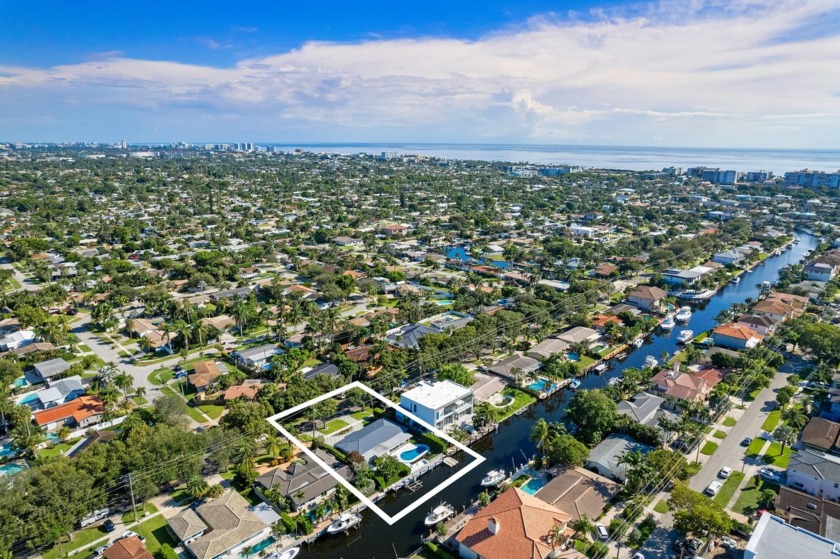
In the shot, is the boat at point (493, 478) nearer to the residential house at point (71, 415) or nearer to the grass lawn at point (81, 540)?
the grass lawn at point (81, 540)

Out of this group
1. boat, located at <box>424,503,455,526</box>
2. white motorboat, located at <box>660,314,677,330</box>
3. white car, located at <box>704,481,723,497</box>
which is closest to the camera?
boat, located at <box>424,503,455,526</box>

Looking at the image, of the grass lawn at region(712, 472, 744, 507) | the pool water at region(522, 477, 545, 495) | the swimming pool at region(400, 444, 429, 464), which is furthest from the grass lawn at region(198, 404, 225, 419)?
the grass lawn at region(712, 472, 744, 507)

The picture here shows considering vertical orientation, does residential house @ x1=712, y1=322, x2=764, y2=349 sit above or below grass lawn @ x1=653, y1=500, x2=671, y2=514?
above

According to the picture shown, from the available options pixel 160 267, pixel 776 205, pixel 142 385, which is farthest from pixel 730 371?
pixel 776 205

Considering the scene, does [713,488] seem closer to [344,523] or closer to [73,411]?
[344,523]

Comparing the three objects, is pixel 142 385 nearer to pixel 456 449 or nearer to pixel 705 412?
pixel 456 449

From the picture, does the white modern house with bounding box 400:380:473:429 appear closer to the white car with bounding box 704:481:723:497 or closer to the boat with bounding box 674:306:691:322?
the white car with bounding box 704:481:723:497

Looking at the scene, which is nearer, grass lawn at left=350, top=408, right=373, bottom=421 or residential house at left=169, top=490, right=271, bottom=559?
residential house at left=169, top=490, right=271, bottom=559
